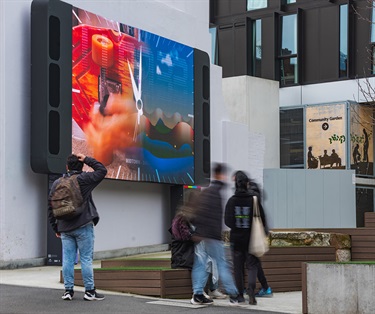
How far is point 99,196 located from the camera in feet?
66.5

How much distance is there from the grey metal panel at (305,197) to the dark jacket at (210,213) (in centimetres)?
1951

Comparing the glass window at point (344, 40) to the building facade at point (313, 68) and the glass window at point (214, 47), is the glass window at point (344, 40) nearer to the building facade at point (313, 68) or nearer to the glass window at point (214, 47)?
the building facade at point (313, 68)

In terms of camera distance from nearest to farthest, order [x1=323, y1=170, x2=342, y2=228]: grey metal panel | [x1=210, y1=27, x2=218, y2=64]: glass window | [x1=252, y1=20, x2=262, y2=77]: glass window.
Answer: [x1=323, y1=170, x2=342, y2=228]: grey metal panel
[x1=252, y1=20, x2=262, y2=77]: glass window
[x1=210, y1=27, x2=218, y2=64]: glass window

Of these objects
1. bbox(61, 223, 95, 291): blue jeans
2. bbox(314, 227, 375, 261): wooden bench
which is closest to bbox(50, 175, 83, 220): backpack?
bbox(61, 223, 95, 291): blue jeans

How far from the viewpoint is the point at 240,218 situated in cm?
1210

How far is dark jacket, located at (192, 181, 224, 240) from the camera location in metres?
11.7

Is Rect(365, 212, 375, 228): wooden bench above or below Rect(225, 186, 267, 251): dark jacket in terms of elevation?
below

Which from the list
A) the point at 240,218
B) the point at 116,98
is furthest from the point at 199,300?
the point at 116,98

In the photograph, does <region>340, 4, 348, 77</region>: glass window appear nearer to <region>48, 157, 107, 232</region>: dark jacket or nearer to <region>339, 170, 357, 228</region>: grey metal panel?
<region>339, 170, 357, 228</region>: grey metal panel

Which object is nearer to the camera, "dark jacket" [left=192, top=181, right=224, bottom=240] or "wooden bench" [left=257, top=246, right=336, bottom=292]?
"dark jacket" [left=192, top=181, right=224, bottom=240]

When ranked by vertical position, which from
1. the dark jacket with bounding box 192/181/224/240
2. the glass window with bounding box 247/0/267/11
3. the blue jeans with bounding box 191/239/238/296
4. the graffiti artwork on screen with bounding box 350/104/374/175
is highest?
the glass window with bounding box 247/0/267/11

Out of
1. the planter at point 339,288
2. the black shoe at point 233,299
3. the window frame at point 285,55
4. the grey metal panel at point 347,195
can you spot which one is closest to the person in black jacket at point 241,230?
the black shoe at point 233,299

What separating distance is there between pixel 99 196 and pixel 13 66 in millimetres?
3975

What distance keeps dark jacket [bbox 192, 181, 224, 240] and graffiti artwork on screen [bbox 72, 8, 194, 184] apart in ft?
23.7
